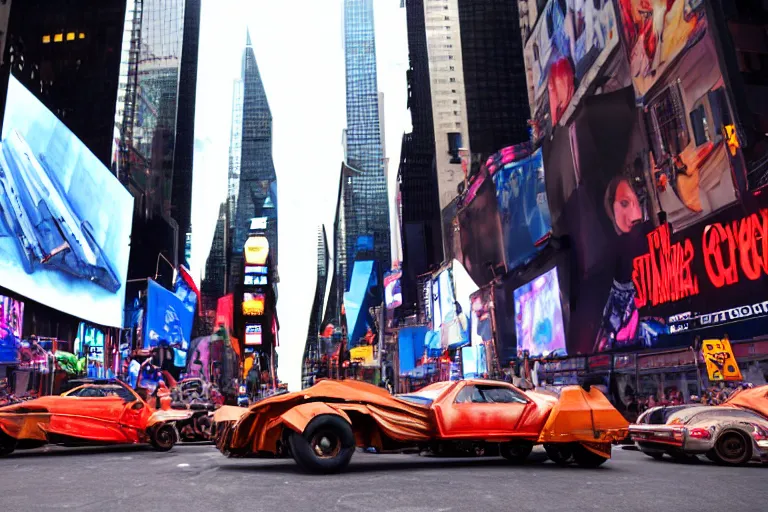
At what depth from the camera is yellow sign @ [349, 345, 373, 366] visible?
12112cm

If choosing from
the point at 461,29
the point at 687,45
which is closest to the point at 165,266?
the point at 461,29

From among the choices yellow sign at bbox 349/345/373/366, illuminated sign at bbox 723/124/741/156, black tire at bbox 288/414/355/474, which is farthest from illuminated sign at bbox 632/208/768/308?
yellow sign at bbox 349/345/373/366

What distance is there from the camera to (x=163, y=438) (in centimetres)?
1504

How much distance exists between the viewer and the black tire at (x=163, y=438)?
48.9 ft

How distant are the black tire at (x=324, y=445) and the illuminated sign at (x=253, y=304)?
15974cm

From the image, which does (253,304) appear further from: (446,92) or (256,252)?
(446,92)

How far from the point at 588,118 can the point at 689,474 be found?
1268 inches

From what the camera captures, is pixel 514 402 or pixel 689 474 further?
pixel 514 402

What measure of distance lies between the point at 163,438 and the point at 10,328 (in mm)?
23746

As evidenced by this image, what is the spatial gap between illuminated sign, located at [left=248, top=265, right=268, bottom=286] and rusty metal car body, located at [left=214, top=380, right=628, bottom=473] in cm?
16011

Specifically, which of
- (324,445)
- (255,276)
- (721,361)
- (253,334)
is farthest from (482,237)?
(255,276)

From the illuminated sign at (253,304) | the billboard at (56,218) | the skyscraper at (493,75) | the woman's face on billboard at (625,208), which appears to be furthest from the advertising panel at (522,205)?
the illuminated sign at (253,304)

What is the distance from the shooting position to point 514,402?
10.5 metres

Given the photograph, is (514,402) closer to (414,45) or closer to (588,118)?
(588,118)
